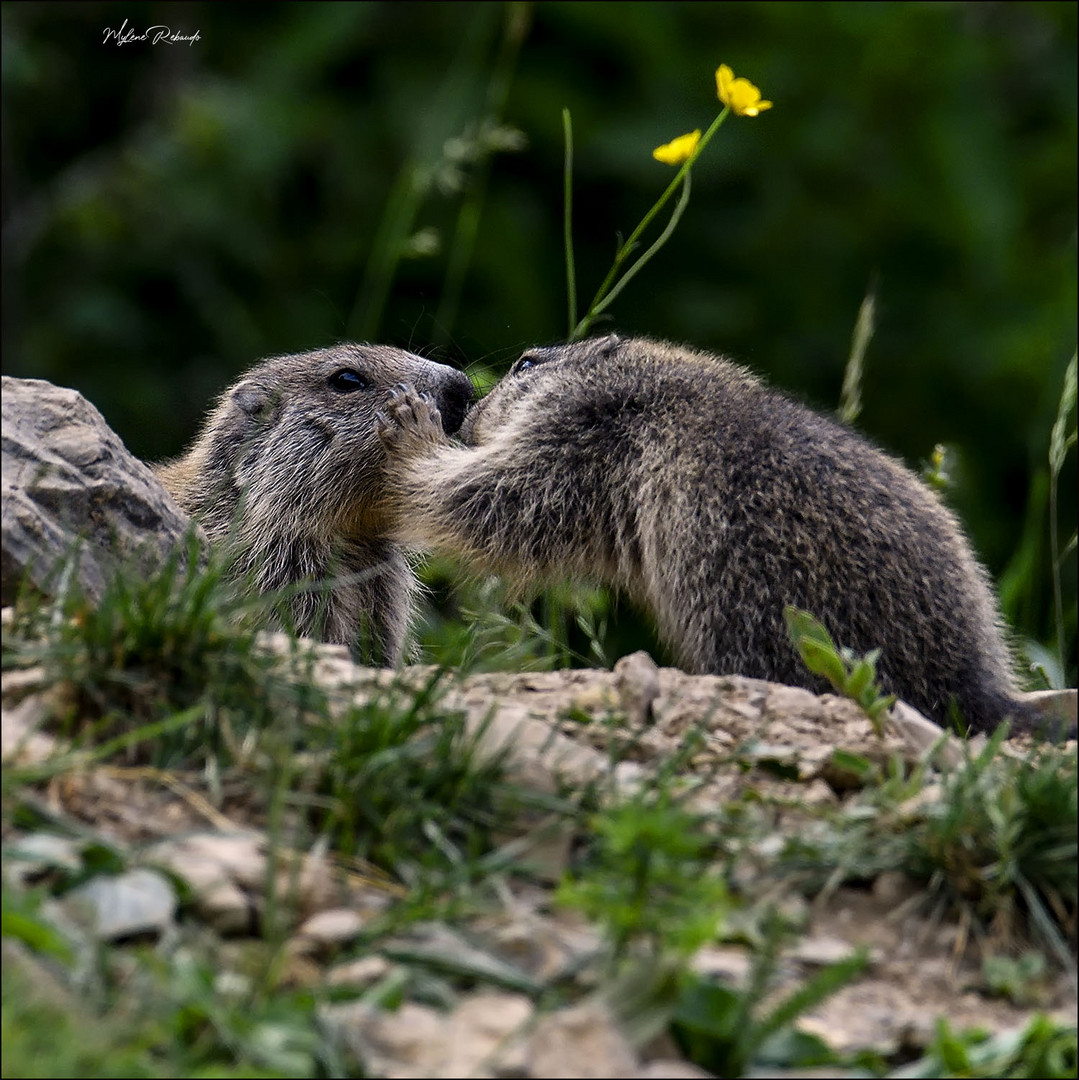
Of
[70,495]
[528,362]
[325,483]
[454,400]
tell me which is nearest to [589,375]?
[528,362]

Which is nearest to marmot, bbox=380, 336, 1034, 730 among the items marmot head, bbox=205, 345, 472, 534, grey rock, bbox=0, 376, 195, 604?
marmot head, bbox=205, 345, 472, 534

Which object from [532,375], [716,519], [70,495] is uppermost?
[532,375]

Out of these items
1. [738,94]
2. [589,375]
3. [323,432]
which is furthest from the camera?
[323,432]

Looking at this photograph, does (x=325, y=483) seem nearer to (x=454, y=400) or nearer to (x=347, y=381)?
(x=347, y=381)

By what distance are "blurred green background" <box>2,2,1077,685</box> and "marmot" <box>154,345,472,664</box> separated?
3.13 m

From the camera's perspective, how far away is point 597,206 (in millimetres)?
10227

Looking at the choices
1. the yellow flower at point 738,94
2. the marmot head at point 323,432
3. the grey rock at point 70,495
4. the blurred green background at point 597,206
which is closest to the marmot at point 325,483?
the marmot head at point 323,432

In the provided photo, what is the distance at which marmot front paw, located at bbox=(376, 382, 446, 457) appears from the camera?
5.71 metres

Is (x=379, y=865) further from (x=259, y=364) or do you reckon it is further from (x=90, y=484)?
(x=259, y=364)

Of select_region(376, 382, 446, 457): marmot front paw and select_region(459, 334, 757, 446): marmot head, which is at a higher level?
select_region(459, 334, 757, 446): marmot head

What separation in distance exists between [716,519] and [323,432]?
1984 millimetres

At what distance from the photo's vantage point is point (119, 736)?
3033 millimetres

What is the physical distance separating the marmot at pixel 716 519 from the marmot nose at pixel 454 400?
42 centimetres

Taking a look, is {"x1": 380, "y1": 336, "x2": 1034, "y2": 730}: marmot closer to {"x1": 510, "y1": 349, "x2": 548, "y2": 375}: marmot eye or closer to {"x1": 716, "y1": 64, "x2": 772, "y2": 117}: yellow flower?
{"x1": 510, "y1": 349, "x2": 548, "y2": 375}: marmot eye
